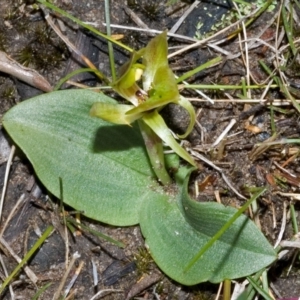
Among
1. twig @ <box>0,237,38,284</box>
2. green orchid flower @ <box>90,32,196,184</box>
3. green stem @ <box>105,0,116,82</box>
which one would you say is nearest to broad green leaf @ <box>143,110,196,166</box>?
green orchid flower @ <box>90,32,196,184</box>

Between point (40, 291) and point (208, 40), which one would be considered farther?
point (208, 40)

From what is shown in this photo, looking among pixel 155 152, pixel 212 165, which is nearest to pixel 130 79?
pixel 155 152

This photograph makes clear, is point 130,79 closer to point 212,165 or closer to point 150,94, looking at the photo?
point 150,94

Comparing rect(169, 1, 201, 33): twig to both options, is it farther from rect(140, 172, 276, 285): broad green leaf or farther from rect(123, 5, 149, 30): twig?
rect(140, 172, 276, 285): broad green leaf

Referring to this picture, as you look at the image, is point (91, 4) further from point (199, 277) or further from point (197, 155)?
point (199, 277)

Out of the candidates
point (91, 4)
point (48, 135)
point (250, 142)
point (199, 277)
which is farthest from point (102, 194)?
point (91, 4)
